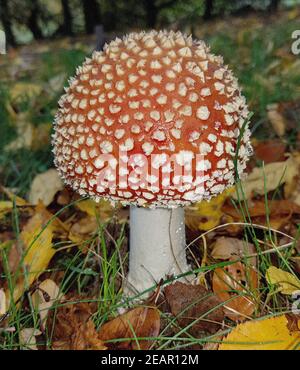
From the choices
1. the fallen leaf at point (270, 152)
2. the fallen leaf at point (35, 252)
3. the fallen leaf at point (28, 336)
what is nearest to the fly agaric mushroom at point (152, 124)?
the fallen leaf at point (35, 252)

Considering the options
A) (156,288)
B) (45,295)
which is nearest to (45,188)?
(45,295)

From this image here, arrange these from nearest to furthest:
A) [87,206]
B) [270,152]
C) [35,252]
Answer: [35,252], [87,206], [270,152]

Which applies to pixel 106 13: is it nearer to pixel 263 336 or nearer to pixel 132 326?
pixel 132 326

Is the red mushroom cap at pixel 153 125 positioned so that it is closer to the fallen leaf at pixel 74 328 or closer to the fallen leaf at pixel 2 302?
the fallen leaf at pixel 74 328

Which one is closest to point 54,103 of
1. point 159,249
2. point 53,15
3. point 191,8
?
point 159,249

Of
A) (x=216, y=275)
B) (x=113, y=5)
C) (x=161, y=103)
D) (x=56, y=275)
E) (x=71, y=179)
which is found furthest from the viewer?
(x=113, y=5)

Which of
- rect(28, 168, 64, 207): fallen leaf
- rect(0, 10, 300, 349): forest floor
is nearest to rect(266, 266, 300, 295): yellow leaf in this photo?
rect(0, 10, 300, 349): forest floor

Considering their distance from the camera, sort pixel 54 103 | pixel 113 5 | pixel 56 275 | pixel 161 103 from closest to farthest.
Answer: pixel 161 103
pixel 56 275
pixel 54 103
pixel 113 5

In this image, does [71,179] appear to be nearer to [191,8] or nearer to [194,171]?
[194,171]
